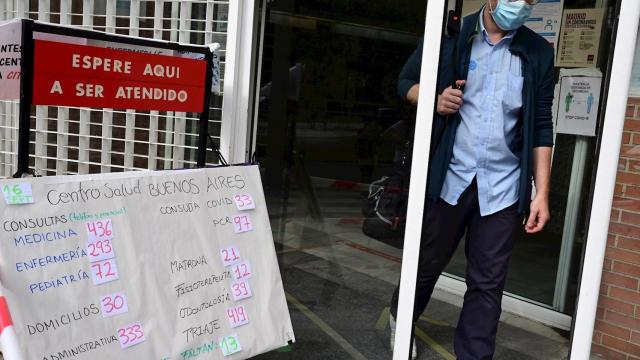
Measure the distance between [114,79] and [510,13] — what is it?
1727mm

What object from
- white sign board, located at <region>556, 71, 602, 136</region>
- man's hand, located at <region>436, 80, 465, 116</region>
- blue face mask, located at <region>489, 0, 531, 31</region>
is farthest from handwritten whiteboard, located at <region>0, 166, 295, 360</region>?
white sign board, located at <region>556, 71, 602, 136</region>

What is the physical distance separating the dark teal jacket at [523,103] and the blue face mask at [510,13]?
123mm

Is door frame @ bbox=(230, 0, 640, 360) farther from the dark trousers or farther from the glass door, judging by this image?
the glass door

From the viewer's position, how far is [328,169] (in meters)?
10.1

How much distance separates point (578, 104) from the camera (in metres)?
3.53

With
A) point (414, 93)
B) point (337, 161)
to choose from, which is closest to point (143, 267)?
point (414, 93)

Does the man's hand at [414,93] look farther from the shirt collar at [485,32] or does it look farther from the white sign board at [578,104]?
the white sign board at [578,104]

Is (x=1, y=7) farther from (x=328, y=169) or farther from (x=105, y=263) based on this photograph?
(x=328, y=169)

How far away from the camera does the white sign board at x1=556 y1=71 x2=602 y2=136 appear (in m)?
3.46

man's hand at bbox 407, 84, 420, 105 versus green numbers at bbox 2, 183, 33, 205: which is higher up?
man's hand at bbox 407, 84, 420, 105

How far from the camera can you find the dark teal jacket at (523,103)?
2.54 m

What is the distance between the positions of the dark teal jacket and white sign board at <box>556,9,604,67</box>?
1.08 meters

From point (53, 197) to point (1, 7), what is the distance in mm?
2628

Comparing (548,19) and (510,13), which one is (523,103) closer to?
(510,13)
